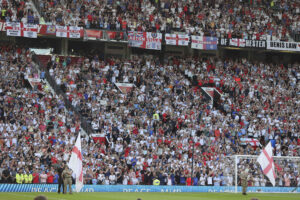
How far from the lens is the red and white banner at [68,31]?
45781mm

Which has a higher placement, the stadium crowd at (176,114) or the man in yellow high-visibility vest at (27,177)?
the stadium crowd at (176,114)

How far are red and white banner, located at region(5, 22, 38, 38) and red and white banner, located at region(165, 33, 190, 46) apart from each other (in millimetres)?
10570

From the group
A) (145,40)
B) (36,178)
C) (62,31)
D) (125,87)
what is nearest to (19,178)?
(36,178)

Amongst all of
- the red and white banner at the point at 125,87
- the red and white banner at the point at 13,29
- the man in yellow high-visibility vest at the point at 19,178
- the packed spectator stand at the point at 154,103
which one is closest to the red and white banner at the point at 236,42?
the packed spectator stand at the point at 154,103

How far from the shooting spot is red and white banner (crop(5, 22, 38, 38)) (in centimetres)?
4409

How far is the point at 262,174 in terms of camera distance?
3872 centimetres

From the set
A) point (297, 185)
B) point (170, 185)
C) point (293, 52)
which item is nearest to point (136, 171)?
point (170, 185)

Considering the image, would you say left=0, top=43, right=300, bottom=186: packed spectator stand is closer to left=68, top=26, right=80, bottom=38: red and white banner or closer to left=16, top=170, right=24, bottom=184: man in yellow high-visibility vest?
left=16, top=170, right=24, bottom=184: man in yellow high-visibility vest

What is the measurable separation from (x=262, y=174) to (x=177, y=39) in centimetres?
1513

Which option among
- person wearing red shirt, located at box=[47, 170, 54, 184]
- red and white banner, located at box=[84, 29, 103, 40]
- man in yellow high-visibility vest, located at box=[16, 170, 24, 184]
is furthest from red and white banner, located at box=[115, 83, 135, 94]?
man in yellow high-visibility vest, located at box=[16, 170, 24, 184]

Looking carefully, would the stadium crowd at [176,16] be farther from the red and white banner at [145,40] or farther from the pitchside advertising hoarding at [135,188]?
the pitchside advertising hoarding at [135,188]

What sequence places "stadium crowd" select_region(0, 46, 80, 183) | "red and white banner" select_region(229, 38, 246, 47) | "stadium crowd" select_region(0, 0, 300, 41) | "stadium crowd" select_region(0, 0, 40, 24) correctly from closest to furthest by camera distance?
"stadium crowd" select_region(0, 46, 80, 183), "stadium crowd" select_region(0, 0, 40, 24), "stadium crowd" select_region(0, 0, 300, 41), "red and white banner" select_region(229, 38, 246, 47)

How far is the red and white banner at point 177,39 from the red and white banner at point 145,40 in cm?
78

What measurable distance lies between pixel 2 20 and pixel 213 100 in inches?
679
